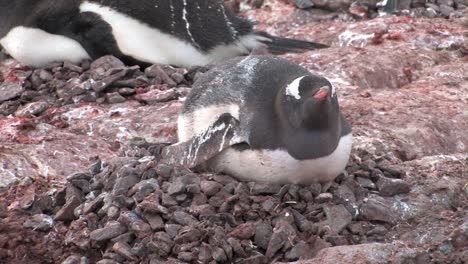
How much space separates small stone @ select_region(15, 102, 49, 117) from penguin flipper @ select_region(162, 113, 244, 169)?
1831mm

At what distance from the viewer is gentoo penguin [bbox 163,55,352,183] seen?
5.16 m

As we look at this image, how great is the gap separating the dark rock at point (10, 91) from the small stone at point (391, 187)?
3.12 meters

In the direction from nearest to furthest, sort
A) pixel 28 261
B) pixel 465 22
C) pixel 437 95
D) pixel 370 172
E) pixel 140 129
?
pixel 28 261, pixel 370 172, pixel 140 129, pixel 437 95, pixel 465 22

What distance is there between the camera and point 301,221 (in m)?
5.08

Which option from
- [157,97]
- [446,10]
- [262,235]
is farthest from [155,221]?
[446,10]

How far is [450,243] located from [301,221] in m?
0.73

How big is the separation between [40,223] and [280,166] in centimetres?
130

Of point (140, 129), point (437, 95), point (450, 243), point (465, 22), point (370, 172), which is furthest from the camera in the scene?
point (465, 22)

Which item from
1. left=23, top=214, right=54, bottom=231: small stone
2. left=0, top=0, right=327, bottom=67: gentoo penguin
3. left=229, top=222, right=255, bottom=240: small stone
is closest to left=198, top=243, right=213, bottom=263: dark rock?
left=229, top=222, right=255, bottom=240: small stone

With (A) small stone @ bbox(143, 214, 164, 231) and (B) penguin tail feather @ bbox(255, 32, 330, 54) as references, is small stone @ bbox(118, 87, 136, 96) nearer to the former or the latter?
(B) penguin tail feather @ bbox(255, 32, 330, 54)

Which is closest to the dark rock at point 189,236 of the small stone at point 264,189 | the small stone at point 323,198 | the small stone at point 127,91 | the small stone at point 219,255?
the small stone at point 219,255

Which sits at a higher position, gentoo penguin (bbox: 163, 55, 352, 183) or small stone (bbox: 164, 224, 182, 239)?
gentoo penguin (bbox: 163, 55, 352, 183)

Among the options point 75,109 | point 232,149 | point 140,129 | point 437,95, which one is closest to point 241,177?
point 232,149

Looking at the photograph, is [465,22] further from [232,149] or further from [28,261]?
[28,261]
